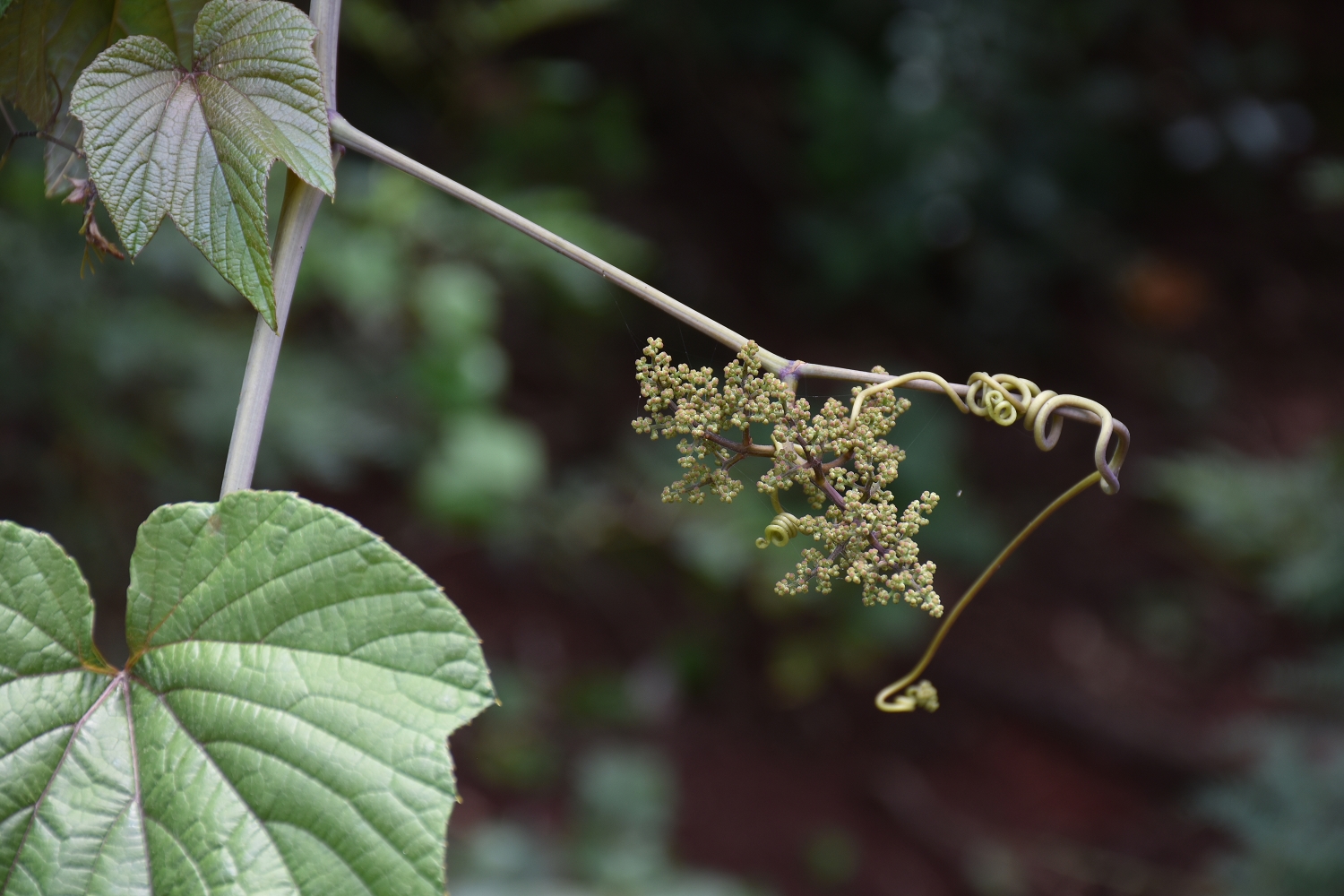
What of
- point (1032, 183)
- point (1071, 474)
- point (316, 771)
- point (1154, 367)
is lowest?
point (316, 771)

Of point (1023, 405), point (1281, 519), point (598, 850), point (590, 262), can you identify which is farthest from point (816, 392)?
point (1281, 519)

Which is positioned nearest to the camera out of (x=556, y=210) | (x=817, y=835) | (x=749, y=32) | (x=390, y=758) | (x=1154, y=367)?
(x=390, y=758)

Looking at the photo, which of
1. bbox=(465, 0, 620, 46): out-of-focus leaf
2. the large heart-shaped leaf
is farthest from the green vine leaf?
bbox=(465, 0, 620, 46): out-of-focus leaf

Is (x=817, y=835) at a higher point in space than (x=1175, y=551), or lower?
lower

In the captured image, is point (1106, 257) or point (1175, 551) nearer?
point (1175, 551)

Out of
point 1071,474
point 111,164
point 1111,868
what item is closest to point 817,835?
point 1111,868

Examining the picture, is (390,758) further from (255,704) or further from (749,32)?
(749,32)

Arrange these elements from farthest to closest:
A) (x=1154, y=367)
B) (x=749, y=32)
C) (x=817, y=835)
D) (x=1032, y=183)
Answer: (x=1154, y=367) → (x=1032, y=183) → (x=749, y=32) → (x=817, y=835)
